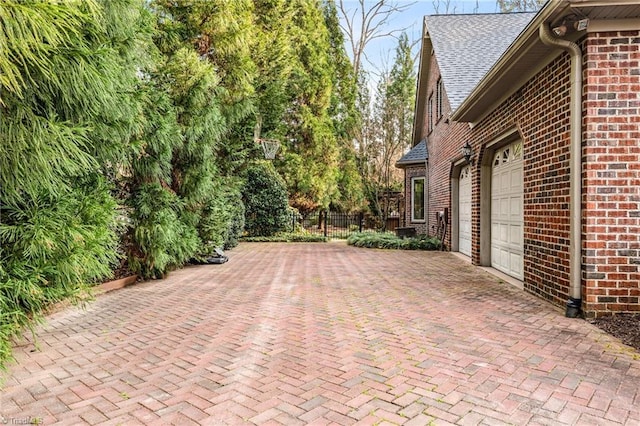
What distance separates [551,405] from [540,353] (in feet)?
2.97

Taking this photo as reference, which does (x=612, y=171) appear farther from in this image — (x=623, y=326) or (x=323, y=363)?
(x=323, y=363)

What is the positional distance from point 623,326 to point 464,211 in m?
6.10

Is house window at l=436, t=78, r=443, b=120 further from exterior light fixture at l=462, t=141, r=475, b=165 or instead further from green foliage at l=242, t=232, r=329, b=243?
green foliage at l=242, t=232, r=329, b=243

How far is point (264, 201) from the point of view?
585 inches

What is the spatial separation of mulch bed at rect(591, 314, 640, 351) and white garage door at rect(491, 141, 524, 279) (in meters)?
2.18

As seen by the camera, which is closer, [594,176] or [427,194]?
[594,176]

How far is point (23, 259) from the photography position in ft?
10.2

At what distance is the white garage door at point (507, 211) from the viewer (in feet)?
20.3

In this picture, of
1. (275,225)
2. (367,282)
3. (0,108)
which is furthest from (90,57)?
(275,225)

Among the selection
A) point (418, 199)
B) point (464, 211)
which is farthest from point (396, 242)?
point (418, 199)

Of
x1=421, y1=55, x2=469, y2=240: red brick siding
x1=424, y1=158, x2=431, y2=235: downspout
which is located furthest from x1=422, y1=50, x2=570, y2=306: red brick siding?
x1=424, y1=158, x2=431, y2=235: downspout

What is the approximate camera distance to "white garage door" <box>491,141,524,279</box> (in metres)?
6.20

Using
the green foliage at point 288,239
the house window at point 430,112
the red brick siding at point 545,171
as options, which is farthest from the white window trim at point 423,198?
the red brick siding at point 545,171

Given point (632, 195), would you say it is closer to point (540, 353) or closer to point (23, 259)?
point (540, 353)
